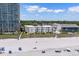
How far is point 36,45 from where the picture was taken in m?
2.41

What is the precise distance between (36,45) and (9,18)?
1.39 feet

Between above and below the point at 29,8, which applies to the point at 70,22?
below

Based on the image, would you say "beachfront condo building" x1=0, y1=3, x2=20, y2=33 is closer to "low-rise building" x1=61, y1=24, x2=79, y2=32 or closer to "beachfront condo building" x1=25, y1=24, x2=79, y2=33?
"beachfront condo building" x1=25, y1=24, x2=79, y2=33

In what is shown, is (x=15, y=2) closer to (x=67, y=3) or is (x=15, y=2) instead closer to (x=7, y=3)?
(x=7, y=3)

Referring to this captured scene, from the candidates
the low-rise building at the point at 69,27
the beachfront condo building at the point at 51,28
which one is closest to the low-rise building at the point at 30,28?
the beachfront condo building at the point at 51,28

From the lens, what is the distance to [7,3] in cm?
239

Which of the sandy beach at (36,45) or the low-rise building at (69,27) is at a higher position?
the low-rise building at (69,27)

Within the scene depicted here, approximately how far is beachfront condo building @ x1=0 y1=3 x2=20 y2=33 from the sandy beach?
0.44 ft

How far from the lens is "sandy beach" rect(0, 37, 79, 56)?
2.39m

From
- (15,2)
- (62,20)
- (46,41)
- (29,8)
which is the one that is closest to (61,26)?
(62,20)

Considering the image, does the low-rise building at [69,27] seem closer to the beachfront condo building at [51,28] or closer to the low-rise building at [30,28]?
the beachfront condo building at [51,28]

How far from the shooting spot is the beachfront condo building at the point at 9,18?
242 centimetres

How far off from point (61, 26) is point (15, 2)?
57 cm

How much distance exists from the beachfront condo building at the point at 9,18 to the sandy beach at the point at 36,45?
0.13 m
